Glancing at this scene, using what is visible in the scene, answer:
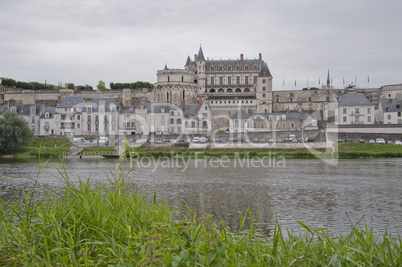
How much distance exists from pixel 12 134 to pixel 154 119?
64.0 ft

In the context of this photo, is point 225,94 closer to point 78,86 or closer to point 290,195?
point 78,86

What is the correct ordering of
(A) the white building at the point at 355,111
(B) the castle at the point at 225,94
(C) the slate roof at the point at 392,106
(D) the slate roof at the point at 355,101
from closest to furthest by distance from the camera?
(C) the slate roof at the point at 392,106 < (A) the white building at the point at 355,111 < (D) the slate roof at the point at 355,101 < (B) the castle at the point at 225,94

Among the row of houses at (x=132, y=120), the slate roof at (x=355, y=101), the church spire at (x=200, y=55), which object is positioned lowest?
the row of houses at (x=132, y=120)

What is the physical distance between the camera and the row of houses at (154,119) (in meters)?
52.8

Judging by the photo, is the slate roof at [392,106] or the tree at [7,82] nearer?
the slate roof at [392,106]

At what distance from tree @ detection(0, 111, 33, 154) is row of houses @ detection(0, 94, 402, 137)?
14118 millimetres

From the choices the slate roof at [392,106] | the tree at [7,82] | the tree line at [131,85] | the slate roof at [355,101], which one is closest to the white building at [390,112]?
the slate roof at [392,106]

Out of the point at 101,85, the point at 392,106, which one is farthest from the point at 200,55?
the point at 392,106

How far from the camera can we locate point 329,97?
70.3 metres

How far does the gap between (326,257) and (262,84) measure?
66002 mm

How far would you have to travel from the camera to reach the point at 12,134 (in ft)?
125

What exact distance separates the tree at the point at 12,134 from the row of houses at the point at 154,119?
14.1 metres

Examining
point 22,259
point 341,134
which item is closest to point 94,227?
point 22,259

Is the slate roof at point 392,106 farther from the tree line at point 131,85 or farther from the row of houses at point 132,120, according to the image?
the tree line at point 131,85
